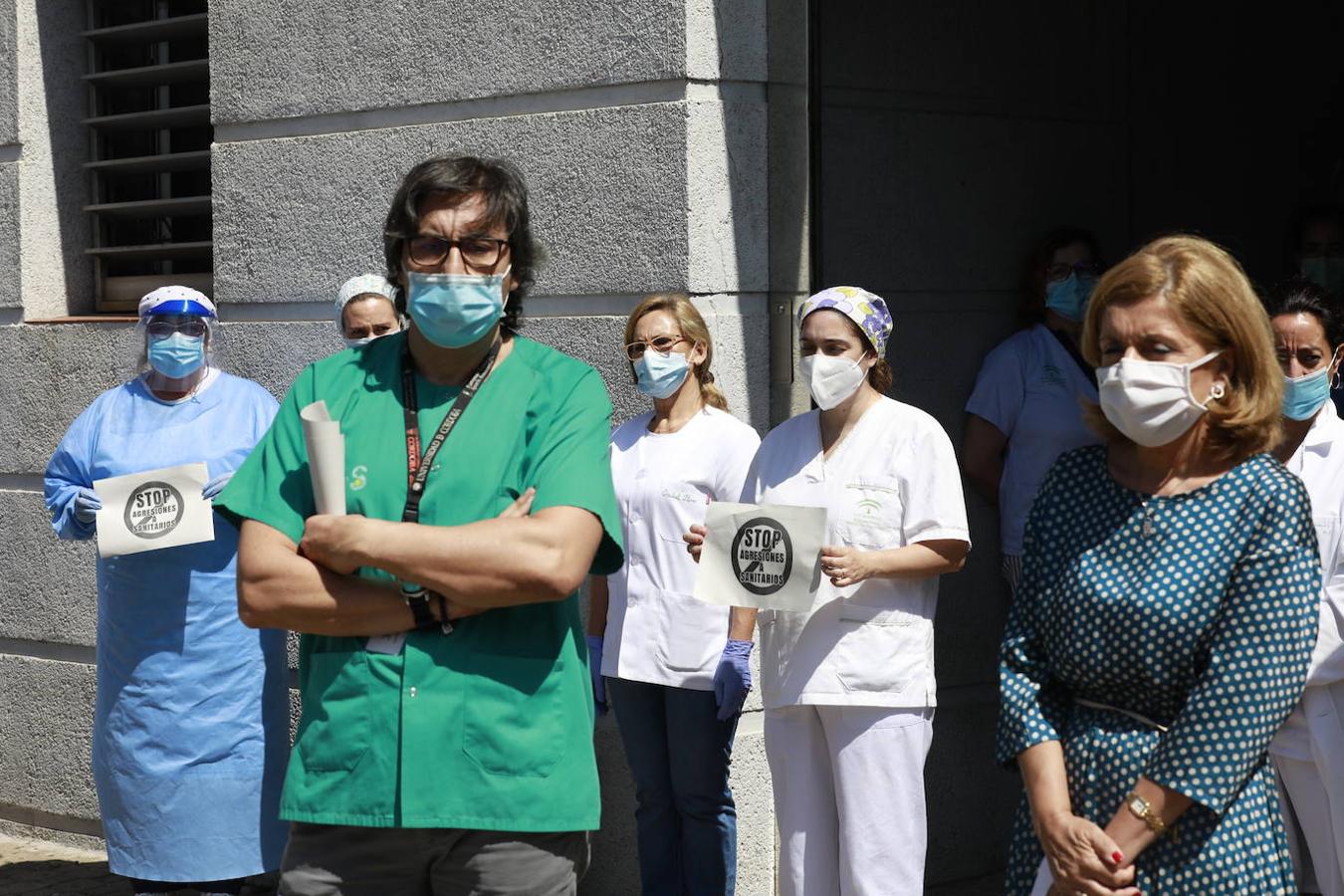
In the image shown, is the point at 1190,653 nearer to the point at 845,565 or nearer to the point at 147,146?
the point at 845,565

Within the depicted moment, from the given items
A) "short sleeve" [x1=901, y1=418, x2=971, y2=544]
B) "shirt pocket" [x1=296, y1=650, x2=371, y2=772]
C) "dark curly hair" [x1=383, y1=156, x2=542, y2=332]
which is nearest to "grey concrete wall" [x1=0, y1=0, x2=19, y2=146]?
"short sleeve" [x1=901, y1=418, x2=971, y2=544]

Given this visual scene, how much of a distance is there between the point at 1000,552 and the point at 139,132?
14.2 feet

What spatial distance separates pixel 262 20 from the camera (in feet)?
22.8

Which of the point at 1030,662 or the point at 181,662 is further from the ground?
the point at 1030,662

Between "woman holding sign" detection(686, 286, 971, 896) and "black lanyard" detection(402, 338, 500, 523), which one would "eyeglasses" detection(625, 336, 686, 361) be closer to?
"woman holding sign" detection(686, 286, 971, 896)

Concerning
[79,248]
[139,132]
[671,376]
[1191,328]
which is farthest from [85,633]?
[1191,328]

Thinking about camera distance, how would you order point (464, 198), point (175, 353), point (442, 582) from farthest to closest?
point (175, 353)
point (464, 198)
point (442, 582)

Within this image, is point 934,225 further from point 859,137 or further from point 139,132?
point 139,132

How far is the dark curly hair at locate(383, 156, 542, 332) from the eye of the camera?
3.26 m

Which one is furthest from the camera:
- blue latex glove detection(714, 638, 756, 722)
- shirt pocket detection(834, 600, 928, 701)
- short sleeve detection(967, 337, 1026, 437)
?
short sleeve detection(967, 337, 1026, 437)

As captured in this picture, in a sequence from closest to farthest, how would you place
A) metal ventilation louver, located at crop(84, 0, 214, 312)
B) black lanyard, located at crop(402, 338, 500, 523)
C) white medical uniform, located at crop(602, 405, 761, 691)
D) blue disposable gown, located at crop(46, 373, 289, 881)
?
black lanyard, located at crop(402, 338, 500, 523)
white medical uniform, located at crop(602, 405, 761, 691)
blue disposable gown, located at crop(46, 373, 289, 881)
metal ventilation louver, located at crop(84, 0, 214, 312)

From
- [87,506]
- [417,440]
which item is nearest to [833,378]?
[417,440]

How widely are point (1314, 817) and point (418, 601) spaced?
2.58m

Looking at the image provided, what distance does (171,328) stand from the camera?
5785 mm
